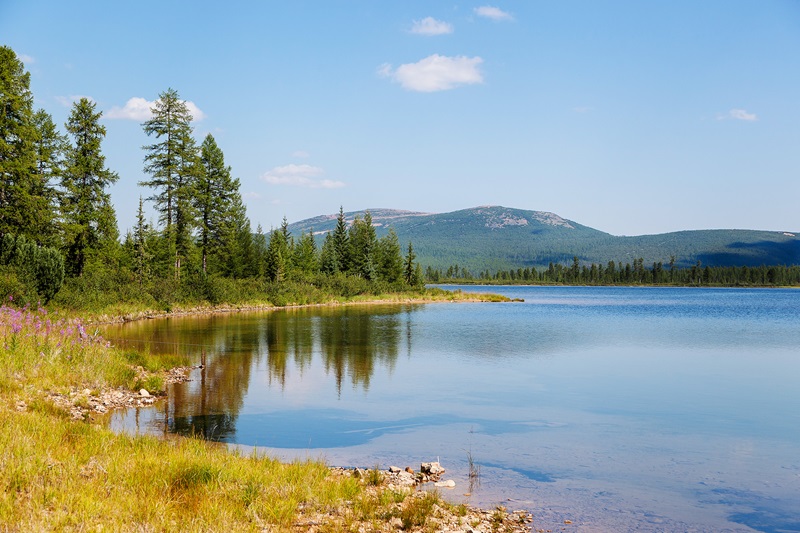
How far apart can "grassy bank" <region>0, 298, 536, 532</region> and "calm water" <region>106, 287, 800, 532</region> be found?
189cm

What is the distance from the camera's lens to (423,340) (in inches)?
1464

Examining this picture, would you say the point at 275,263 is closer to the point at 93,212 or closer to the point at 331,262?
the point at 331,262

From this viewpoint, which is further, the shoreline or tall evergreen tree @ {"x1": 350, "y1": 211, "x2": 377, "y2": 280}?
tall evergreen tree @ {"x1": 350, "y1": 211, "x2": 377, "y2": 280}

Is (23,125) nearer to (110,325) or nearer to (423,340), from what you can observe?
(110,325)

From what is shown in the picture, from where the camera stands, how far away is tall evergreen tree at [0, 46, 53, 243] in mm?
36344

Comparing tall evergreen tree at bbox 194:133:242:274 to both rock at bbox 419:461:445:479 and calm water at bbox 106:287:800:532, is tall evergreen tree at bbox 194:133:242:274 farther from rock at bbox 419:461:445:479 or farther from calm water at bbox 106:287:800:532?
rock at bbox 419:461:445:479

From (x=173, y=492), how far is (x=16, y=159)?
37193 mm

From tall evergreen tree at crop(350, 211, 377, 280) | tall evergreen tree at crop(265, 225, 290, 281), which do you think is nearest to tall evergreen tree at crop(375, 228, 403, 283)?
tall evergreen tree at crop(350, 211, 377, 280)

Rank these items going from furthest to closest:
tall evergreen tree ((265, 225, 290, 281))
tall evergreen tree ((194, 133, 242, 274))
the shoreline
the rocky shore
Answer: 1. tall evergreen tree ((265, 225, 290, 281))
2. tall evergreen tree ((194, 133, 242, 274))
3. the shoreline
4. the rocky shore

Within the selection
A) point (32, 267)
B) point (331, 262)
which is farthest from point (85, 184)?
point (331, 262)

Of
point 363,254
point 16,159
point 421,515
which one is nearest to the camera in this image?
point 421,515

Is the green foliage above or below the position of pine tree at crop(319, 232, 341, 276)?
below

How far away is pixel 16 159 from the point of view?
37031 mm

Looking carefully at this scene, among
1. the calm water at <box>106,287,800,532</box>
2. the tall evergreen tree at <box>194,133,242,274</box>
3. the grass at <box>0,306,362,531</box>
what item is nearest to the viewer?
the grass at <box>0,306,362,531</box>
